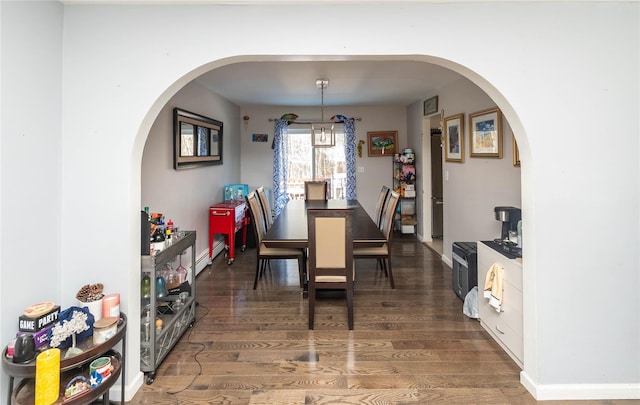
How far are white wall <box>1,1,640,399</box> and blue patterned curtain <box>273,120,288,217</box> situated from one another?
421cm

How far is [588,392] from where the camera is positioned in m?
1.92

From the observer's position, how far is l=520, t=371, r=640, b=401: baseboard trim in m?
1.92

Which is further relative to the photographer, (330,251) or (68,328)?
(330,251)

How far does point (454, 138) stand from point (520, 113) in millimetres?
2287

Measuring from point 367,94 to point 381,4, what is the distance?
3157mm

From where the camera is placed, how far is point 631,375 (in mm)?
1924

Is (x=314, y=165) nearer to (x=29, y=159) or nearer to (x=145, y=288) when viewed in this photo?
(x=145, y=288)

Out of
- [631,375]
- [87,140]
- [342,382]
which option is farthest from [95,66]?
[631,375]

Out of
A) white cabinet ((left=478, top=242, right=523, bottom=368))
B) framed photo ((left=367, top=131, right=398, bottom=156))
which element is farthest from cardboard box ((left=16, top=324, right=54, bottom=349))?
framed photo ((left=367, top=131, right=398, bottom=156))

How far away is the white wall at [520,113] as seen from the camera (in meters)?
1.89

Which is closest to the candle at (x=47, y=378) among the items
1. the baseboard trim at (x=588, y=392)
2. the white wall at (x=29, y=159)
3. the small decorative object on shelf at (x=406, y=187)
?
the white wall at (x=29, y=159)

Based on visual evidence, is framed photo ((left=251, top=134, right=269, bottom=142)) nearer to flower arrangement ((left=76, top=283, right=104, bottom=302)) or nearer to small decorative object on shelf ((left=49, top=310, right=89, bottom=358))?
flower arrangement ((left=76, top=283, right=104, bottom=302))

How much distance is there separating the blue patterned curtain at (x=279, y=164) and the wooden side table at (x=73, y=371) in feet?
14.5

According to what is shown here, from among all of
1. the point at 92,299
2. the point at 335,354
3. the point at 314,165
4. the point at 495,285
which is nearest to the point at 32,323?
the point at 92,299
